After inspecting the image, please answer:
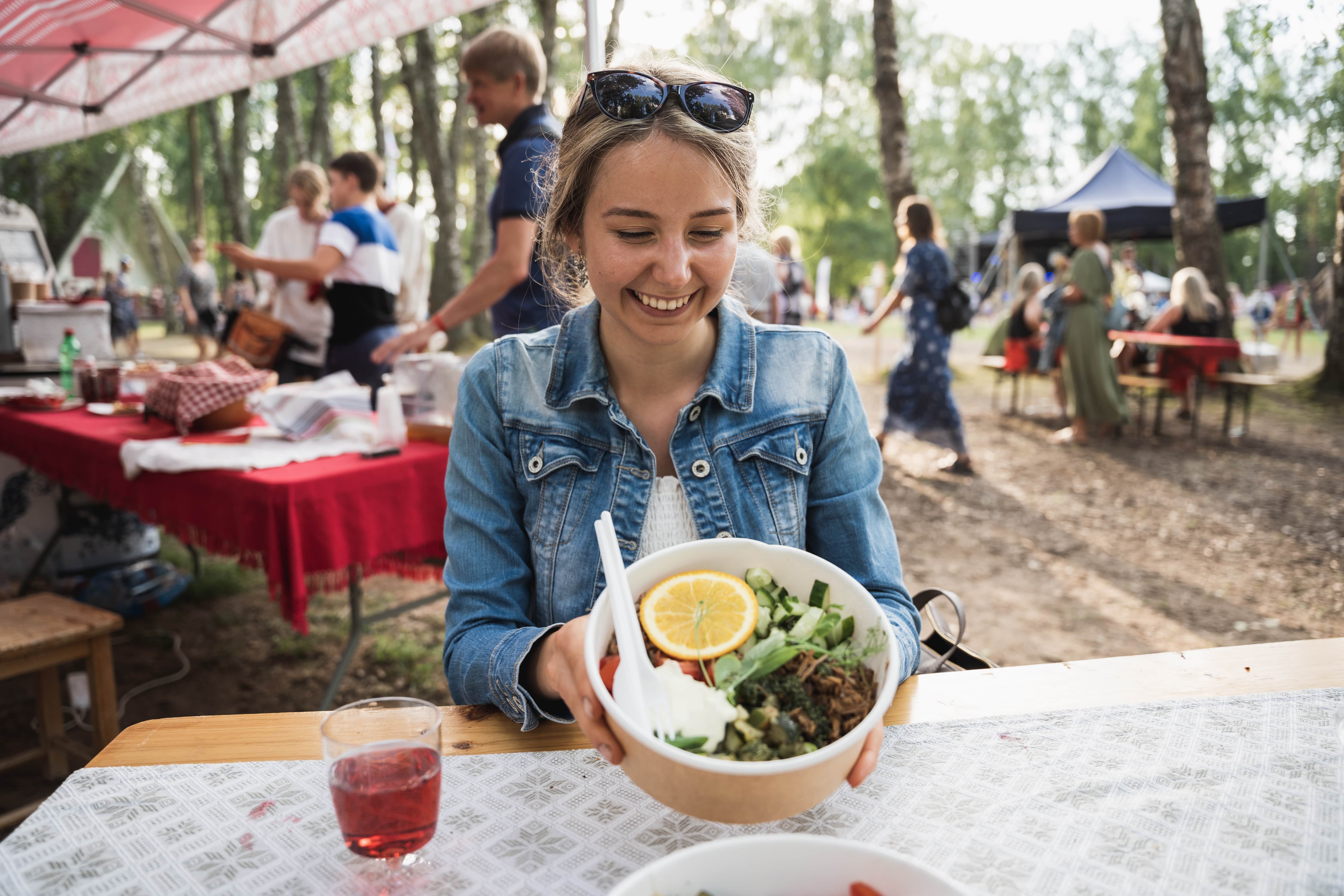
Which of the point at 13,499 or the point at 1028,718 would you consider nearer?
the point at 1028,718

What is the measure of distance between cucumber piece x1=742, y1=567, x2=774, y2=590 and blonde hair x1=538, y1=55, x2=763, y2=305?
67 cm

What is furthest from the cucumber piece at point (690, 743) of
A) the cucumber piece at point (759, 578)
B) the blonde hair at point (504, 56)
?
the blonde hair at point (504, 56)

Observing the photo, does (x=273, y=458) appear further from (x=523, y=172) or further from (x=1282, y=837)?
(x=1282, y=837)

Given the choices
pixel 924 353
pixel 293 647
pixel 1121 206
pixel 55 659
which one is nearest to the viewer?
pixel 55 659

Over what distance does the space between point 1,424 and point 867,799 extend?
415cm

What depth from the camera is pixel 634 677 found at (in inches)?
29.6

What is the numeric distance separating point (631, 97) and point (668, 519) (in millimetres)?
678

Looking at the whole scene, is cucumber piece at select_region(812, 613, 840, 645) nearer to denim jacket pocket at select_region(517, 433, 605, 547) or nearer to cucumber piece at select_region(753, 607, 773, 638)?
cucumber piece at select_region(753, 607, 773, 638)

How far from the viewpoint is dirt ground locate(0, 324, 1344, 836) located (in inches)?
141

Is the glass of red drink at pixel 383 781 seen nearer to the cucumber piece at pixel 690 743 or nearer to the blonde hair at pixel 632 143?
the cucumber piece at pixel 690 743

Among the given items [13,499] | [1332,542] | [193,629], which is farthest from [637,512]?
[1332,542]

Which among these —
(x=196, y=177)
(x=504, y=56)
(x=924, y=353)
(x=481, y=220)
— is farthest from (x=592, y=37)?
(x=196, y=177)

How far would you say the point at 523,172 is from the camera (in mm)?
3217

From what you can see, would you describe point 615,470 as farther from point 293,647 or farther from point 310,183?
point 310,183
